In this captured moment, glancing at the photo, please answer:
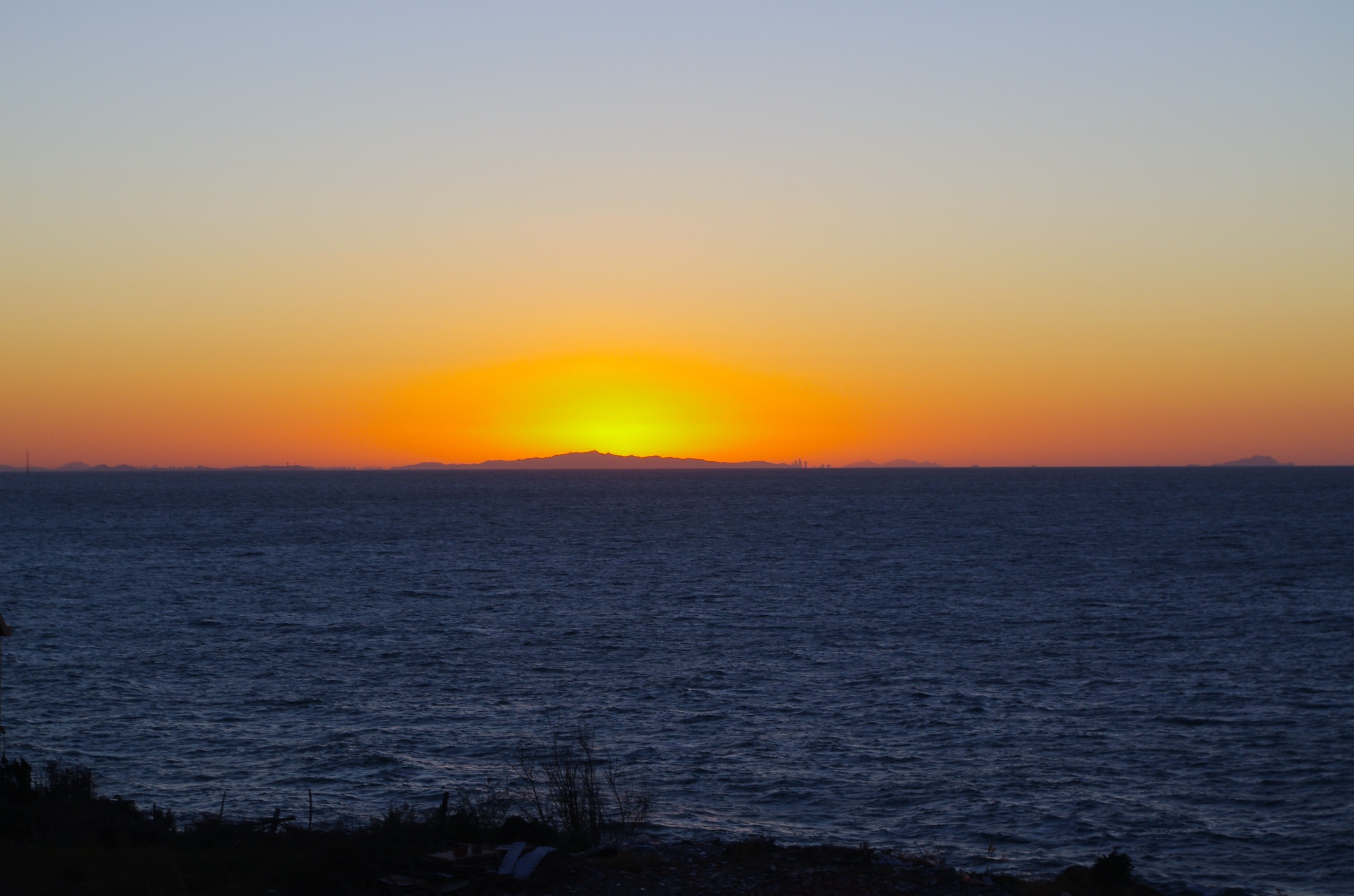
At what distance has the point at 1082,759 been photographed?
75.3 feet

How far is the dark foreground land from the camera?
1296 centimetres

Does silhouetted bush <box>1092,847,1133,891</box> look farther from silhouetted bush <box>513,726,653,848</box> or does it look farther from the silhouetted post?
the silhouetted post

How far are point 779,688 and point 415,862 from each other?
1793 cm

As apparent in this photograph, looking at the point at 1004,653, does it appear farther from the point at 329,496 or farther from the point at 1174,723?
the point at 329,496

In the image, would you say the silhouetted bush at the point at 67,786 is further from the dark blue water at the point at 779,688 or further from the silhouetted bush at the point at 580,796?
the silhouetted bush at the point at 580,796

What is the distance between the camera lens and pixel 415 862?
13359mm

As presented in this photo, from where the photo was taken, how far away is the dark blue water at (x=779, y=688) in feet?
65.2

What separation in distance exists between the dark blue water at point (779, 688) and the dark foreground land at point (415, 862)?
9.69 ft

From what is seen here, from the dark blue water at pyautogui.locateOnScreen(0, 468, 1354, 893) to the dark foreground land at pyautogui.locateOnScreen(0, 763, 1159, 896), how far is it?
295cm

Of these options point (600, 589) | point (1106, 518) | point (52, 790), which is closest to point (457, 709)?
point (52, 790)

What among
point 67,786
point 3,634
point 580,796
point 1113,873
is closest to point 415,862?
point 580,796

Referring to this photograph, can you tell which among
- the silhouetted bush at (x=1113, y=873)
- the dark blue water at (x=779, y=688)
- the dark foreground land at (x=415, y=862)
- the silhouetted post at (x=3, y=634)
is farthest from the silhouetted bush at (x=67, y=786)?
the silhouetted bush at (x=1113, y=873)

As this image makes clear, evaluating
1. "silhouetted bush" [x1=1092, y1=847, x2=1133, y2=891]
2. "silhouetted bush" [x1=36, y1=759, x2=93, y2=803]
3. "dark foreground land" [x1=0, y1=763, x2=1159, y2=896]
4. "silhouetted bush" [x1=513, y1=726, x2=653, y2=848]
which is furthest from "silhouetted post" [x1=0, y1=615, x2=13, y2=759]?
"silhouetted bush" [x1=1092, y1=847, x2=1133, y2=891]

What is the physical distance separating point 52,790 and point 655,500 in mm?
162120
